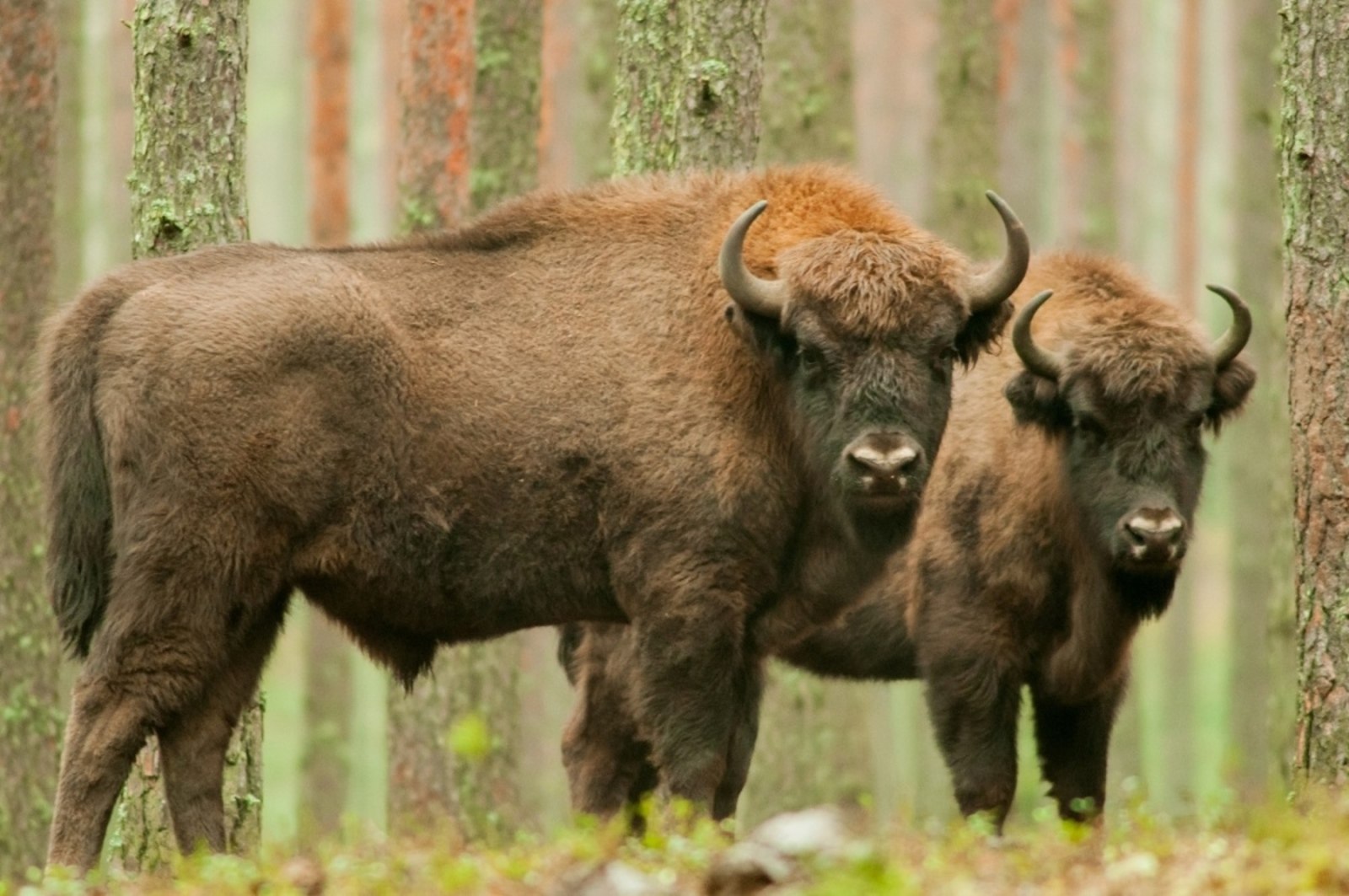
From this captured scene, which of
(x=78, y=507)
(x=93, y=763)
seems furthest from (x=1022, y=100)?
(x=93, y=763)

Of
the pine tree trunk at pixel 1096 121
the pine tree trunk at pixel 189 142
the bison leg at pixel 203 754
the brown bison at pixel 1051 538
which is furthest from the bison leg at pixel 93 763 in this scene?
the pine tree trunk at pixel 1096 121

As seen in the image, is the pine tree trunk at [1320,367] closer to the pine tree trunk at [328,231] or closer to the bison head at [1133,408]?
the bison head at [1133,408]

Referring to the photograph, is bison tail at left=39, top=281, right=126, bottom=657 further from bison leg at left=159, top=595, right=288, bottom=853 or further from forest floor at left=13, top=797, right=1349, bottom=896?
forest floor at left=13, top=797, right=1349, bottom=896

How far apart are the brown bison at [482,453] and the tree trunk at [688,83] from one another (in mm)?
964

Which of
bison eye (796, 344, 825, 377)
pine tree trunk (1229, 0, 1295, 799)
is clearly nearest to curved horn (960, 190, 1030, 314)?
bison eye (796, 344, 825, 377)

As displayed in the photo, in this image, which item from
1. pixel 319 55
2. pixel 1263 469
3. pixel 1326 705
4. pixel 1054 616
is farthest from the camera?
pixel 319 55

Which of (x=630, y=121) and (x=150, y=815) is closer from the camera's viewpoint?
(x=150, y=815)

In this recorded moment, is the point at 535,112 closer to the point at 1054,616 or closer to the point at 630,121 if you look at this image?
the point at 630,121

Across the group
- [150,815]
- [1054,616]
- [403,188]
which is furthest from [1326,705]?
[403,188]

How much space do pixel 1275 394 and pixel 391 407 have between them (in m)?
7.35

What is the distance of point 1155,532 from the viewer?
805cm

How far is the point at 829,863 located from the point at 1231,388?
4608 mm

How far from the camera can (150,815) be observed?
27.3ft

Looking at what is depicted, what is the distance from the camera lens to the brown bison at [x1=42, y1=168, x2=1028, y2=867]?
284 inches
